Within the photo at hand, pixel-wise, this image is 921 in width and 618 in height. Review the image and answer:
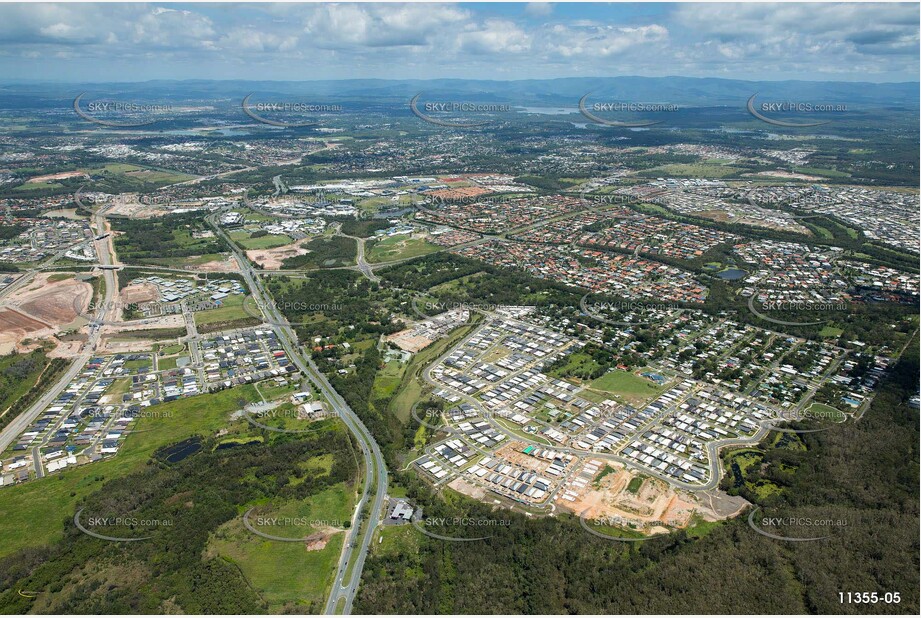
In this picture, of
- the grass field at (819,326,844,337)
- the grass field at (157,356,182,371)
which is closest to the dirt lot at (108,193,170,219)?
the grass field at (157,356,182,371)

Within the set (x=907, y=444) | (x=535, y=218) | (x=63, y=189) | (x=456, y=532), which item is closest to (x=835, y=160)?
(x=535, y=218)

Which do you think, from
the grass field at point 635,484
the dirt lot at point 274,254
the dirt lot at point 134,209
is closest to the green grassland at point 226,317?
the dirt lot at point 274,254

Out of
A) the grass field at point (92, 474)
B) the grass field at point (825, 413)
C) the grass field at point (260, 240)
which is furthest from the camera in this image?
the grass field at point (260, 240)

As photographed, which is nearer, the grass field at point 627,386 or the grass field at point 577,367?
the grass field at point 627,386

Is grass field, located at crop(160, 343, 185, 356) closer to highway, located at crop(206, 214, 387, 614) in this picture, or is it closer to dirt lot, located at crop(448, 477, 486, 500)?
highway, located at crop(206, 214, 387, 614)

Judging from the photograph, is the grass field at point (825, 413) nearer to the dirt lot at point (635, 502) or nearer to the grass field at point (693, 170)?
the dirt lot at point (635, 502)

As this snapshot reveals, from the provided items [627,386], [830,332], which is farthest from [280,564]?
[830,332]
